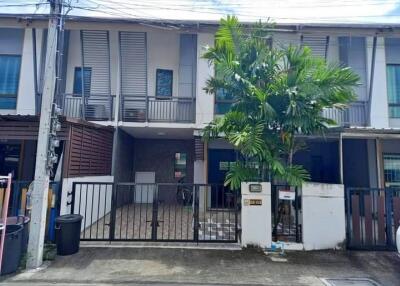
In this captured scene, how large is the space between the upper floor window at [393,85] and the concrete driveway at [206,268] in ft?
23.4

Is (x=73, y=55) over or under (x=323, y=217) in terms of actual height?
over

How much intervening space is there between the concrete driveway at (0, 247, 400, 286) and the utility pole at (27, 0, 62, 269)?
1.64 ft

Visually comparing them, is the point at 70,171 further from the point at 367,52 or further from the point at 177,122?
the point at 367,52

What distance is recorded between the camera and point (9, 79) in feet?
37.8

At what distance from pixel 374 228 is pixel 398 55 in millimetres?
8121

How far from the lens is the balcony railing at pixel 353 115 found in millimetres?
11191

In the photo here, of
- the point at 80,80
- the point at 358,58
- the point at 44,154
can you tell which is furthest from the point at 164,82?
the point at 358,58

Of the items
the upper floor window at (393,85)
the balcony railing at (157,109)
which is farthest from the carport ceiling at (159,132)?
the upper floor window at (393,85)

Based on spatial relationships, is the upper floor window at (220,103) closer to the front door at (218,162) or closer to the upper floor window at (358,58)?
the front door at (218,162)

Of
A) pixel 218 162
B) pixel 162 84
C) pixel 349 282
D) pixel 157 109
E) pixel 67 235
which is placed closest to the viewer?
pixel 349 282

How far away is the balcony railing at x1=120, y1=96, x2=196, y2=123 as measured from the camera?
11320 millimetres

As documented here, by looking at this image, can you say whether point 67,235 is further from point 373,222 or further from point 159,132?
point 373,222

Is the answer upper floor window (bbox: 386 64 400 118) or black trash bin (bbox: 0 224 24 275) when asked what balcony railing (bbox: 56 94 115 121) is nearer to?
black trash bin (bbox: 0 224 24 275)

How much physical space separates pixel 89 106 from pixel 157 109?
264 cm
